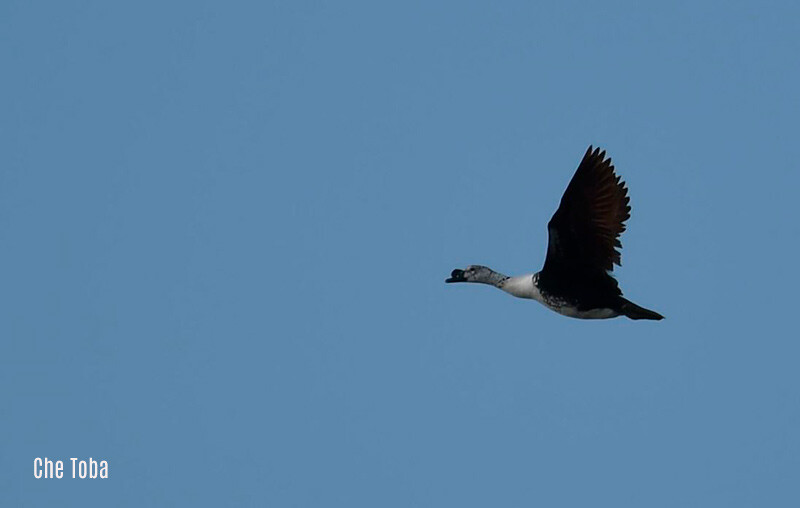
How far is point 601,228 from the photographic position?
20156 millimetres

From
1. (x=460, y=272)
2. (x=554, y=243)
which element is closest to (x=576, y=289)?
(x=554, y=243)

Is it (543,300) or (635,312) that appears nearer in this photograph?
(635,312)

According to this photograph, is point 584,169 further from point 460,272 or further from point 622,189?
point 460,272

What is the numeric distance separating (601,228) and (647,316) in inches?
53.5

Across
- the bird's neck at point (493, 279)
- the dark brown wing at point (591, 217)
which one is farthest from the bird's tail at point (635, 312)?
the bird's neck at point (493, 279)

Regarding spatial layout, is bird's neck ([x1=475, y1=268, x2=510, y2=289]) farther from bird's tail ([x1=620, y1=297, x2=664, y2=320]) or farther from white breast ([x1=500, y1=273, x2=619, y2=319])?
bird's tail ([x1=620, y1=297, x2=664, y2=320])

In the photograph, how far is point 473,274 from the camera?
22.7 meters

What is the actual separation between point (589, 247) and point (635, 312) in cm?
109

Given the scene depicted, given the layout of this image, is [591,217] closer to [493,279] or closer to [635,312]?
[635,312]

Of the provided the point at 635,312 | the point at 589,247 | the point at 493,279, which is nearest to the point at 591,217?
the point at 589,247

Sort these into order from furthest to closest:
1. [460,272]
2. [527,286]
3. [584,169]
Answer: [460,272]
[527,286]
[584,169]

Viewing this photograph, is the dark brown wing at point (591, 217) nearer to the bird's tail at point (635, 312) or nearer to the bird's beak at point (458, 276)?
the bird's tail at point (635, 312)

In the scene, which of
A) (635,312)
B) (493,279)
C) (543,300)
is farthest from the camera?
(493,279)

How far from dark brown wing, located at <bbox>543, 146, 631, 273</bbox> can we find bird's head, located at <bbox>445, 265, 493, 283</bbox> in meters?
2.31
